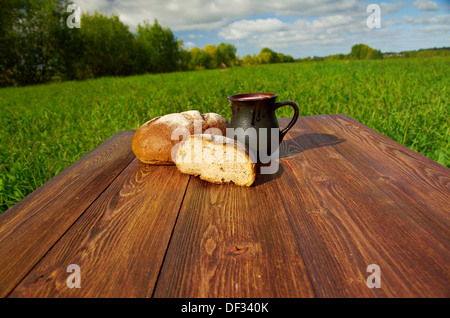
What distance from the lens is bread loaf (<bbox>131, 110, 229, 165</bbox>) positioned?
4.22 feet

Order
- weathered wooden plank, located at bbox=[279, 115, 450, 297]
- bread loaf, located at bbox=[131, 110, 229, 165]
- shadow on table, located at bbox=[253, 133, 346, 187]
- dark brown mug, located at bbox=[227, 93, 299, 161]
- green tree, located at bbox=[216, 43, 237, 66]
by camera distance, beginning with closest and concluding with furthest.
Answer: weathered wooden plank, located at bbox=[279, 115, 450, 297], dark brown mug, located at bbox=[227, 93, 299, 161], bread loaf, located at bbox=[131, 110, 229, 165], shadow on table, located at bbox=[253, 133, 346, 187], green tree, located at bbox=[216, 43, 237, 66]

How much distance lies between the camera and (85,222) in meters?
0.84

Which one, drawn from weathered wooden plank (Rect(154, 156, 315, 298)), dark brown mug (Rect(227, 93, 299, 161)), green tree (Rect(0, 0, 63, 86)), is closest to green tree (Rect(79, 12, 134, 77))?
green tree (Rect(0, 0, 63, 86))

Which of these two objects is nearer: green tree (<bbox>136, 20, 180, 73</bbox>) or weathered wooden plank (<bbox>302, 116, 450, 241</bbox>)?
weathered wooden plank (<bbox>302, 116, 450, 241</bbox>)

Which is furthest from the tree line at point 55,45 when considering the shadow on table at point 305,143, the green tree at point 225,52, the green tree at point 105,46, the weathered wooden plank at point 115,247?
the green tree at point 225,52

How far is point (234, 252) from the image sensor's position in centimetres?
66

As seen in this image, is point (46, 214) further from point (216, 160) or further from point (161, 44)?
point (161, 44)

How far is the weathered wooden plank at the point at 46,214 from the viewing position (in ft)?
2.22

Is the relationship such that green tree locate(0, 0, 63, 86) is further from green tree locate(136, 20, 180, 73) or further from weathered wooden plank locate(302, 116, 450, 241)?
weathered wooden plank locate(302, 116, 450, 241)

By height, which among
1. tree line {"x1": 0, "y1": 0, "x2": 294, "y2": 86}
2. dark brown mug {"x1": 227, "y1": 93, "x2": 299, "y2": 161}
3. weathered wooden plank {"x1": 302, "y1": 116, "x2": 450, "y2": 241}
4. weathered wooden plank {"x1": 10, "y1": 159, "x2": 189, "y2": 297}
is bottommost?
weathered wooden plank {"x1": 10, "y1": 159, "x2": 189, "y2": 297}

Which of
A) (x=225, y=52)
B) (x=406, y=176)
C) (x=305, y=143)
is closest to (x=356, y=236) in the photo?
(x=406, y=176)

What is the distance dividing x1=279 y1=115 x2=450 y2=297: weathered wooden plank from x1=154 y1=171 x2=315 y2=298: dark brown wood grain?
0.04 metres

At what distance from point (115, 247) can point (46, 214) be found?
358 mm
